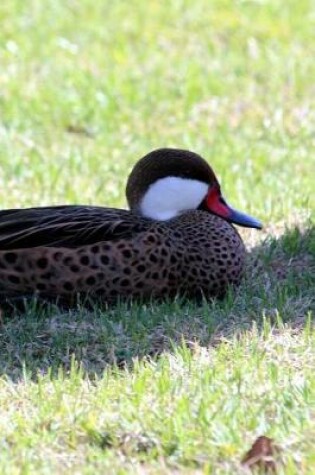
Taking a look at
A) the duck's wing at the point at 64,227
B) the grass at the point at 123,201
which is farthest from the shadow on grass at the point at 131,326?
the duck's wing at the point at 64,227

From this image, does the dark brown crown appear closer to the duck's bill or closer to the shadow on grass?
the duck's bill

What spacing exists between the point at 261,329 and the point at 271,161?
2.95 meters

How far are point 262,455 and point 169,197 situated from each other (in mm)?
2091

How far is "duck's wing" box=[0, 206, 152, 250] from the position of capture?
491 cm

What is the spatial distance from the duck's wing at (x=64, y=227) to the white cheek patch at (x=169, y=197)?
219 millimetres

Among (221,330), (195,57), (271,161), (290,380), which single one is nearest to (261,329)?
(221,330)

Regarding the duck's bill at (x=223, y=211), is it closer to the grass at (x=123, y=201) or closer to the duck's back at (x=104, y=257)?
the grass at (x=123, y=201)

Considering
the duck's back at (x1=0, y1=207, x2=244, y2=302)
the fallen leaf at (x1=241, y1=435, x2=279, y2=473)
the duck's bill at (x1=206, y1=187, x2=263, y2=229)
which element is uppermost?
the duck's bill at (x1=206, y1=187, x2=263, y2=229)

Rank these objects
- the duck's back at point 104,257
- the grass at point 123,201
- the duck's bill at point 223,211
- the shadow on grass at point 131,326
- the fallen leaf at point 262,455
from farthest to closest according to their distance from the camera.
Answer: the duck's bill at point 223,211 → the duck's back at point 104,257 → the shadow on grass at point 131,326 → the grass at point 123,201 → the fallen leaf at point 262,455

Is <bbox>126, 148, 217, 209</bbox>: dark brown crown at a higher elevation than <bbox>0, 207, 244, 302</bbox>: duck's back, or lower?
higher

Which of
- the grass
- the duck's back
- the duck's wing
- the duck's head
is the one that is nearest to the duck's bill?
the duck's head

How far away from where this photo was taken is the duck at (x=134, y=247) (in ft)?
16.0

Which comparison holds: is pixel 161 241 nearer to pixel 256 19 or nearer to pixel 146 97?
pixel 146 97

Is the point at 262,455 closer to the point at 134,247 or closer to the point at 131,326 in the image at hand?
the point at 131,326
